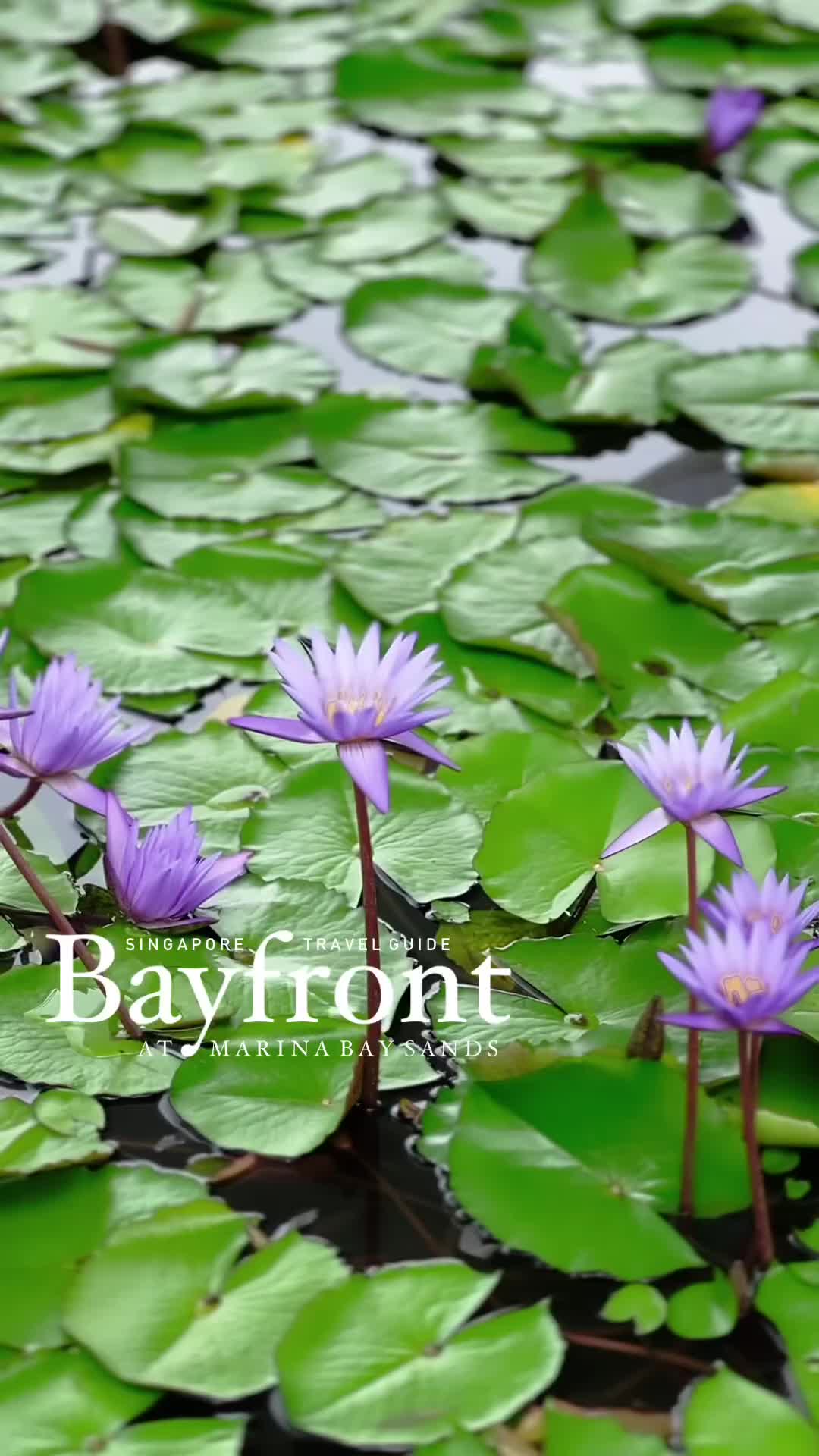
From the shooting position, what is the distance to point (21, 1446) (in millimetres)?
1101

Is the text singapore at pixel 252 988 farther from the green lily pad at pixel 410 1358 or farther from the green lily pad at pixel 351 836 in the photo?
the green lily pad at pixel 410 1358

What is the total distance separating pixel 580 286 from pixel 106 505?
36.7 inches

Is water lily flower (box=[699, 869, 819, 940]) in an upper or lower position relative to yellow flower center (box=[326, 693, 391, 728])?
lower

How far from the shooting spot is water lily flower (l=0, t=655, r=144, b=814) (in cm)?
135

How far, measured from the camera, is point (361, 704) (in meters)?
1.26

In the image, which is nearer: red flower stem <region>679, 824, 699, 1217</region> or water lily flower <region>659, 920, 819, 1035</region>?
water lily flower <region>659, 920, 819, 1035</region>

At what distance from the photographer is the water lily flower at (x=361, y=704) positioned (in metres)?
1.21

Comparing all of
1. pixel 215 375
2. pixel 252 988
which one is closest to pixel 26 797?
pixel 252 988

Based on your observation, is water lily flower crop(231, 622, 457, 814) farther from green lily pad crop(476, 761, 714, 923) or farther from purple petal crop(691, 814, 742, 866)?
green lily pad crop(476, 761, 714, 923)

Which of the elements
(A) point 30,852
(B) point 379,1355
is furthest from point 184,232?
(B) point 379,1355

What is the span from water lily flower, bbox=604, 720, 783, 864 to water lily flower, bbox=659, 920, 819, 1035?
0.39 feet

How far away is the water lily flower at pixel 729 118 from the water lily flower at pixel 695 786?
207cm

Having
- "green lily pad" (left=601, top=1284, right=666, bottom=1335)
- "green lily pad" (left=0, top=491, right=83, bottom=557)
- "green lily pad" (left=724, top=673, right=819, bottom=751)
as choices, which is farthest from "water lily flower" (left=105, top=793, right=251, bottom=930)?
"green lily pad" (left=0, top=491, right=83, bottom=557)

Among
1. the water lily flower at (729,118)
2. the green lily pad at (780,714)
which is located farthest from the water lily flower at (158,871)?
the water lily flower at (729,118)
